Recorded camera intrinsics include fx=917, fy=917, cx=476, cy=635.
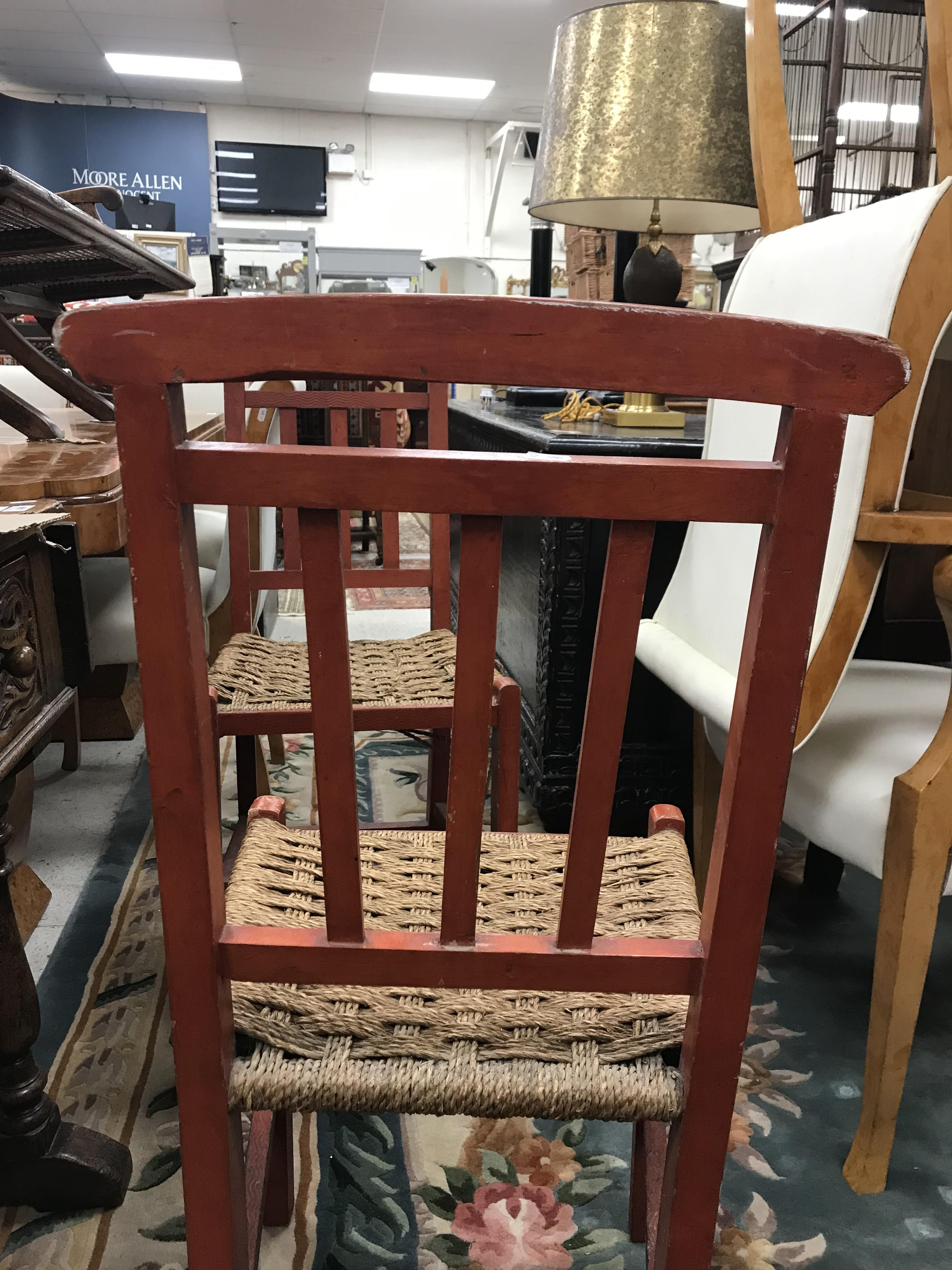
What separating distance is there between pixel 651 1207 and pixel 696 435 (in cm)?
119

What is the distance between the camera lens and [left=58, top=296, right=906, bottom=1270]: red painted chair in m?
0.45

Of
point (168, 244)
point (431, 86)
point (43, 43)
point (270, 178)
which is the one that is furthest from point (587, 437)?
point (270, 178)

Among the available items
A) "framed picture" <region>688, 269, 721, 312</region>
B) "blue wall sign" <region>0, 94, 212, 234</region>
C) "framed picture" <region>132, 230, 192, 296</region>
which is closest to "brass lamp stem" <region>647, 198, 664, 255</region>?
"framed picture" <region>688, 269, 721, 312</region>

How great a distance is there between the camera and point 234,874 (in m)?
0.80

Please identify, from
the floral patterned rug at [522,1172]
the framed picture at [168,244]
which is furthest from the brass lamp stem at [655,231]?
the framed picture at [168,244]

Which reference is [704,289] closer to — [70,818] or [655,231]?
[655,231]

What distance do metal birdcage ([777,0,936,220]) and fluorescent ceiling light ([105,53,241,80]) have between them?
14.4ft

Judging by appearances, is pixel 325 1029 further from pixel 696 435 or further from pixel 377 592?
pixel 377 592

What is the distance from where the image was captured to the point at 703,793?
1.40m

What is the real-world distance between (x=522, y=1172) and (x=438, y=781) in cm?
63

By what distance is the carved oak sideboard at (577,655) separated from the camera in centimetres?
155

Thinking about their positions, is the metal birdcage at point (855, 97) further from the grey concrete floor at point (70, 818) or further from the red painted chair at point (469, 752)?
the red painted chair at point (469, 752)

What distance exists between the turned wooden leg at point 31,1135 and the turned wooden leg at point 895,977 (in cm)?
84

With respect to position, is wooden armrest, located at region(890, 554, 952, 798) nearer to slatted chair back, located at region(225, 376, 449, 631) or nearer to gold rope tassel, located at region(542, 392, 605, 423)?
slatted chair back, located at region(225, 376, 449, 631)
